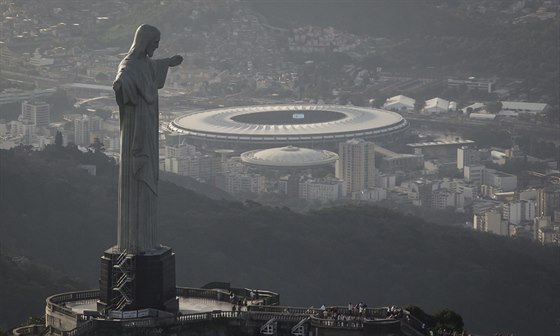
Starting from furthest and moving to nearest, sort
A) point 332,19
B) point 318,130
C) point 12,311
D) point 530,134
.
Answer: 1. point 332,19
2. point 530,134
3. point 318,130
4. point 12,311

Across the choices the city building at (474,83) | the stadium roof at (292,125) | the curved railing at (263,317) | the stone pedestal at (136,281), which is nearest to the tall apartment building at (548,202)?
the stadium roof at (292,125)

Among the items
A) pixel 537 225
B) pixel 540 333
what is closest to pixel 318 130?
pixel 537 225

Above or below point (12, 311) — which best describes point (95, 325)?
above

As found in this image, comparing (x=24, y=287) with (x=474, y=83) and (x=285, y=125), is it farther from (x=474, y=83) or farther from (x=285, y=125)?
(x=474, y=83)

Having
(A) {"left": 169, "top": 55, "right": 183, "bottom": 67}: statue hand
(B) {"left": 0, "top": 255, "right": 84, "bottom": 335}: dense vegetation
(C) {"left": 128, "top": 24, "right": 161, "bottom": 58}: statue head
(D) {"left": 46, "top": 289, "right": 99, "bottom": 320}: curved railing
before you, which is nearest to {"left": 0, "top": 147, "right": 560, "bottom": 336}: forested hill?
(B) {"left": 0, "top": 255, "right": 84, "bottom": 335}: dense vegetation

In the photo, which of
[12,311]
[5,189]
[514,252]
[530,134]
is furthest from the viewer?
[530,134]

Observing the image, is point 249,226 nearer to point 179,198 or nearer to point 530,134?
point 179,198

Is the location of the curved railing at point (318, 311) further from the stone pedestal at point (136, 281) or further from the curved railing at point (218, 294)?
the stone pedestal at point (136, 281)
